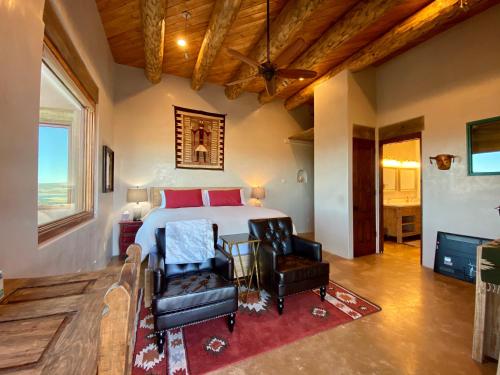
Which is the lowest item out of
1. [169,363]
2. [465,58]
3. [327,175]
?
[169,363]

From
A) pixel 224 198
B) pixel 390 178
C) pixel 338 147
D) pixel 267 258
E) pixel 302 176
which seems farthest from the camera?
pixel 302 176

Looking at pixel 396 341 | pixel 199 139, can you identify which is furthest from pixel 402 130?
pixel 199 139

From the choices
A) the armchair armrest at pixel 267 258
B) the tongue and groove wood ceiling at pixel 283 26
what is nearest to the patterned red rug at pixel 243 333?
the armchair armrest at pixel 267 258

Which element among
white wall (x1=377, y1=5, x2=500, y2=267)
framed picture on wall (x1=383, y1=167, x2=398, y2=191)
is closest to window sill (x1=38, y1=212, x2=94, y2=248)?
white wall (x1=377, y1=5, x2=500, y2=267)

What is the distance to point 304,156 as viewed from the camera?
5898 millimetres

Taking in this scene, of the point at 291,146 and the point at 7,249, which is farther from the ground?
the point at 291,146

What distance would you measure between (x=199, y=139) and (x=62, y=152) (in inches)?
104

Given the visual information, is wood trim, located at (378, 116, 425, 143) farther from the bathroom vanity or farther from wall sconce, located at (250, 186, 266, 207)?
wall sconce, located at (250, 186, 266, 207)

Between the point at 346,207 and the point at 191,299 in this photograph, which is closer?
the point at 191,299

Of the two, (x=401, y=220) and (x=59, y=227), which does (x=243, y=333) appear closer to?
(x=59, y=227)

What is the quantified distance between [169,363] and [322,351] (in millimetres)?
1154

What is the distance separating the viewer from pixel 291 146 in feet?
18.7

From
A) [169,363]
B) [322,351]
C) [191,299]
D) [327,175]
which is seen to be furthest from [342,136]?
[169,363]

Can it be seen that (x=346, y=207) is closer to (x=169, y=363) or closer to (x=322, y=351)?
(x=322, y=351)
